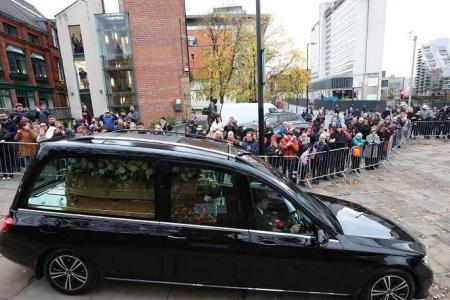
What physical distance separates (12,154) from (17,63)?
29291mm

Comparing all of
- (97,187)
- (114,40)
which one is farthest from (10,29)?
(97,187)

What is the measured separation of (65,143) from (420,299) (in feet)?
14.2

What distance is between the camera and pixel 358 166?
9352 millimetres

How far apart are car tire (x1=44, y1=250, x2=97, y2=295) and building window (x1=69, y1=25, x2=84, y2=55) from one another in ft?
70.4

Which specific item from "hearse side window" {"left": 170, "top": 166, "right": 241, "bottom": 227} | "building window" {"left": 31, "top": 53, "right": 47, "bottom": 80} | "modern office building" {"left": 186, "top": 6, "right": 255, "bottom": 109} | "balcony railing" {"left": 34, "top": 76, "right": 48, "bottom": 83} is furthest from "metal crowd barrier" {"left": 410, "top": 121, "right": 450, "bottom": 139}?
"building window" {"left": 31, "top": 53, "right": 47, "bottom": 80}

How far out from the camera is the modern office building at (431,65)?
64.1m

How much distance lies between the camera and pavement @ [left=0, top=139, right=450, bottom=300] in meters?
3.44

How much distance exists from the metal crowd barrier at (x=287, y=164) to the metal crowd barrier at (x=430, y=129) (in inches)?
443

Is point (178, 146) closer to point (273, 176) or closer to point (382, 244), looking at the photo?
point (273, 176)

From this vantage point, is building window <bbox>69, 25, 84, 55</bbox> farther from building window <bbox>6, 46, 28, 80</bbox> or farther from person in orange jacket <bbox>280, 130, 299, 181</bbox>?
person in orange jacket <bbox>280, 130, 299, 181</bbox>


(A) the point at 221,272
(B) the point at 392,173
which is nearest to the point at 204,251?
(A) the point at 221,272

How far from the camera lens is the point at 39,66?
34.9 meters

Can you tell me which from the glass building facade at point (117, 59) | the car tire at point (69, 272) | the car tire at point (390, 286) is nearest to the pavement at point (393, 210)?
the car tire at point (69, 272)

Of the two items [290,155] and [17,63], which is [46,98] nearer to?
[17,63]
